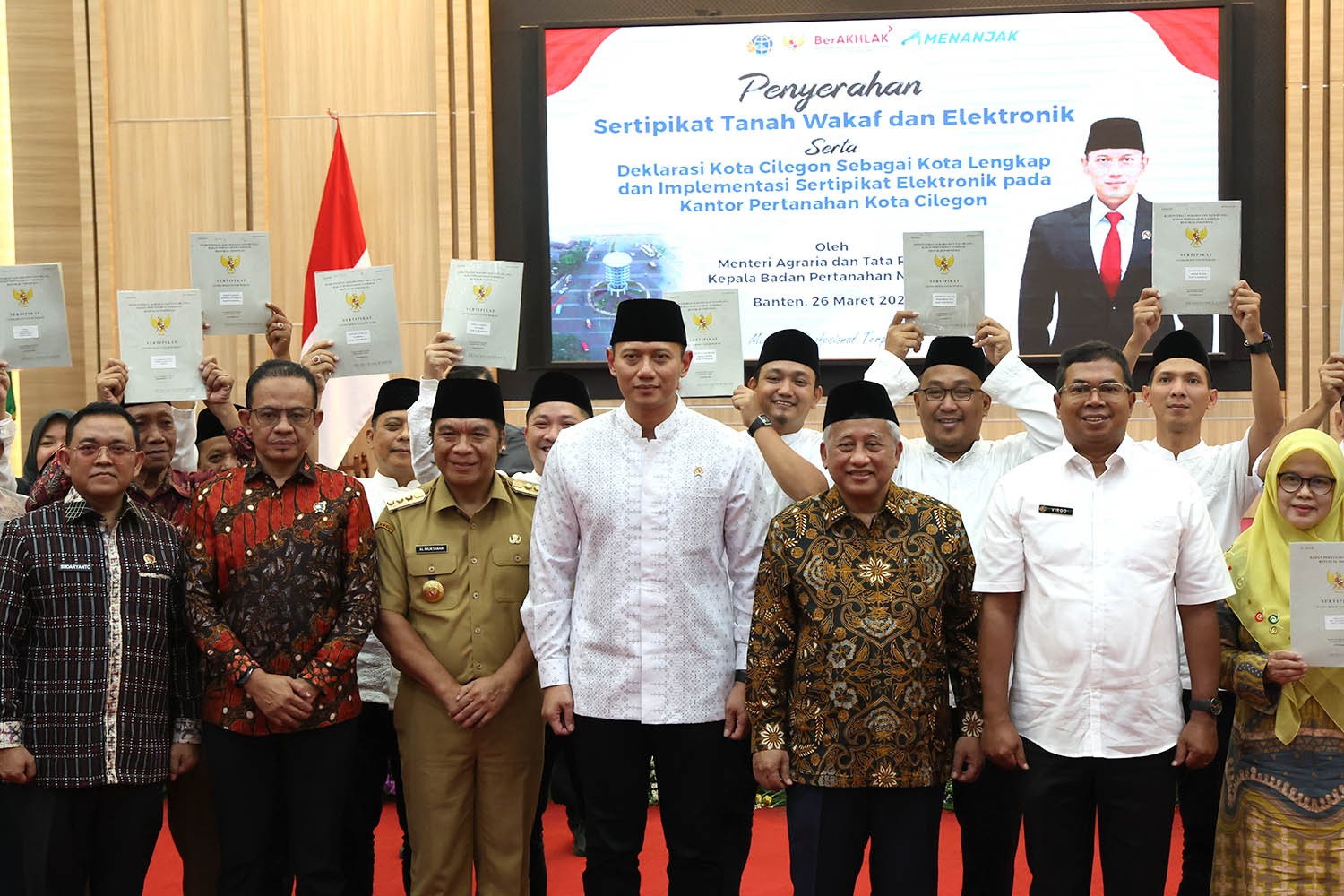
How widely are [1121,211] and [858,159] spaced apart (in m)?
1.35

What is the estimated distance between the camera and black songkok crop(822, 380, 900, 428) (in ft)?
9.53

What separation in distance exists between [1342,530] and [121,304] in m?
3.45

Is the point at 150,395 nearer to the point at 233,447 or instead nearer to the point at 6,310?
the point at 233,447

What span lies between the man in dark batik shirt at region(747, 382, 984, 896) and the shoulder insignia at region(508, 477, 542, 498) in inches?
29.8

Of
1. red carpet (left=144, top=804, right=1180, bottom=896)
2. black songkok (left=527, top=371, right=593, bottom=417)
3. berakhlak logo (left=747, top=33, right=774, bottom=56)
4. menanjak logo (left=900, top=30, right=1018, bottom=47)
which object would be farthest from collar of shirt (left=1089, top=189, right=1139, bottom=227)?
black songkok (left=527, top=371, right=593, bottom=417)

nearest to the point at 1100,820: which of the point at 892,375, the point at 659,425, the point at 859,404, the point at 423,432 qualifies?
the point at 859,404

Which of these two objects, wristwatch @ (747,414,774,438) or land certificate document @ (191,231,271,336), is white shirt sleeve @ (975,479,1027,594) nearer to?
wristwatch @ (747,414,774,438)

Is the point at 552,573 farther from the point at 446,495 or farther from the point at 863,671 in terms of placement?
the point at 863,671

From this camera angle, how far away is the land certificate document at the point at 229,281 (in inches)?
164

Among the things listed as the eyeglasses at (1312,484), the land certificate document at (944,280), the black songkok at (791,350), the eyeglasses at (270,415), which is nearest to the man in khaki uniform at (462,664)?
the eyeglasses at (270,415)

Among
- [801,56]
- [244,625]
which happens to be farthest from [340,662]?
[801,56]

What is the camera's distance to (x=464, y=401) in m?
3.25

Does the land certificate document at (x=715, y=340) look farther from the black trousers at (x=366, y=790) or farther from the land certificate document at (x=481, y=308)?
the black trousers at (x=366, y=790)

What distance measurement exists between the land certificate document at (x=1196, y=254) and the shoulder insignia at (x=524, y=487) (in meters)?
1.97
